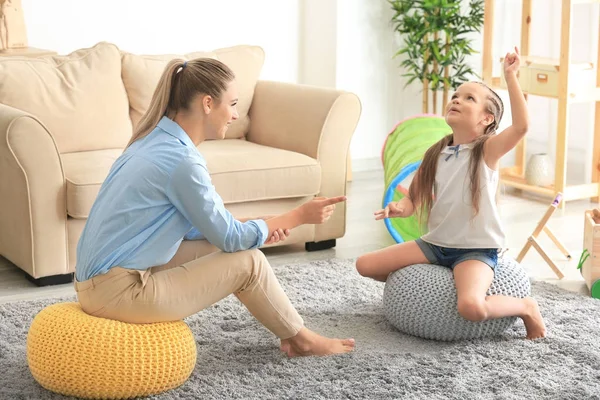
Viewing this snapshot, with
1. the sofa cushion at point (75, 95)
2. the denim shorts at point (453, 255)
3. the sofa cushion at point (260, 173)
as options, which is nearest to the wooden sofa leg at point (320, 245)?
the sofa cushion at point (260, 173)

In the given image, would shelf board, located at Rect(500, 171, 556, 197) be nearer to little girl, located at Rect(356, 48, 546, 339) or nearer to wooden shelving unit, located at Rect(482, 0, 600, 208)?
wooden shelving unit, located at Rect(482, 0, 600, 208)

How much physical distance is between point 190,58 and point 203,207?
1.90m

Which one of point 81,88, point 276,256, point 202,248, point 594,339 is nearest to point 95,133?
point 81,88

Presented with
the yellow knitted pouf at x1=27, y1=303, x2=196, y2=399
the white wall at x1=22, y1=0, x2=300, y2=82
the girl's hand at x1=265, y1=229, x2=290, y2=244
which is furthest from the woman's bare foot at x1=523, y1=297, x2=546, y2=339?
the white wall at x1=22, y1=0, x2=300, y2=82

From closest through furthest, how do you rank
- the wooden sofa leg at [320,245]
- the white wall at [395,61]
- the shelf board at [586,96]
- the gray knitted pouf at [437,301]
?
the gray knitted pouf at [437,301] → the wooden sofa leg at [320,245] → the shelf board at [586,96] → the white wall at [395,61]

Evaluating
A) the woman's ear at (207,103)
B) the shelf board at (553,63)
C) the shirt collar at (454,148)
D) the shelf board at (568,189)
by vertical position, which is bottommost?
the shelf board at (568,189)

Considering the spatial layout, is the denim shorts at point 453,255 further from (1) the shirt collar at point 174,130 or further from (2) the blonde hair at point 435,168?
(1) the shirt collar at point 174,130

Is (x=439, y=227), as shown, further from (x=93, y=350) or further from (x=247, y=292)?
(x=93, y=350)

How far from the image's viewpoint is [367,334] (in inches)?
115

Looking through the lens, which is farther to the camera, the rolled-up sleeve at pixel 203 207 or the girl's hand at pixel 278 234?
the girl's hand at pixel 278 234

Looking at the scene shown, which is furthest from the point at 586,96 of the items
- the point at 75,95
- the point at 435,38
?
the point at 75,95

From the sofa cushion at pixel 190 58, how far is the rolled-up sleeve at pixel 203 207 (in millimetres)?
1727

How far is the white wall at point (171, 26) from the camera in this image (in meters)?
4.71

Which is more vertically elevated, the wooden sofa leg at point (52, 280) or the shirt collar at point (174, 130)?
the shirt collar at point (174, 130)
